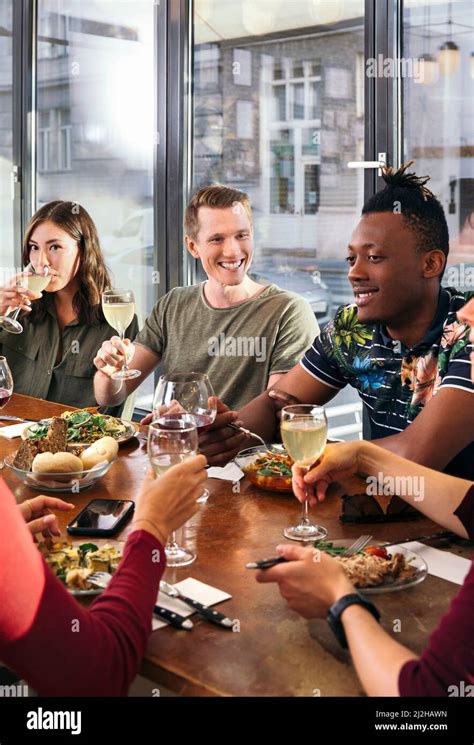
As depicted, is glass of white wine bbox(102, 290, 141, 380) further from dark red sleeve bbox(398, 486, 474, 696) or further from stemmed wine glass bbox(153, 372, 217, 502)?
dark red sleeve bbox(398, 486, 474, 696)

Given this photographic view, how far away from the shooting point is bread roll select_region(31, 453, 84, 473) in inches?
72.5

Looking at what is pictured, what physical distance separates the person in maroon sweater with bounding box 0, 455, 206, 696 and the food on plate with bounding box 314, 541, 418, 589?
32 cm

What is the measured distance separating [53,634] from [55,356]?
229cm

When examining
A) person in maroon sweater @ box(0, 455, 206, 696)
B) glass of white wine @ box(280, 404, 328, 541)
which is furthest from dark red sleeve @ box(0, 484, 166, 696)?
glass of white wine @ box(280, 404, 328, 541)

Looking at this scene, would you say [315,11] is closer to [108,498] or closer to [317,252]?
[317,252]

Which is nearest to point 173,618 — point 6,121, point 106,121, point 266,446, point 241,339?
point 266,446

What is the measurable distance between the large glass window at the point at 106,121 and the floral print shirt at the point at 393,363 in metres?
2.19

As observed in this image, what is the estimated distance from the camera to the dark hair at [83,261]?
10.8ft

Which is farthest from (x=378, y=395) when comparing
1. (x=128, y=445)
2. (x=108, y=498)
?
(x=108, y=498)

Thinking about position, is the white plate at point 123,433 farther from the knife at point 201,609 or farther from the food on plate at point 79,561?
the knife at point 201,609

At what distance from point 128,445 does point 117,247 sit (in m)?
2.69

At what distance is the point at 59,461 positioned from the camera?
185cm

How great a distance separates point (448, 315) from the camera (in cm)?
223

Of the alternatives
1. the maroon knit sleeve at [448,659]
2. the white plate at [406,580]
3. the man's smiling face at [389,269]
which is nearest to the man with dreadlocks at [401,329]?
the man's smiling face at [389,269]
